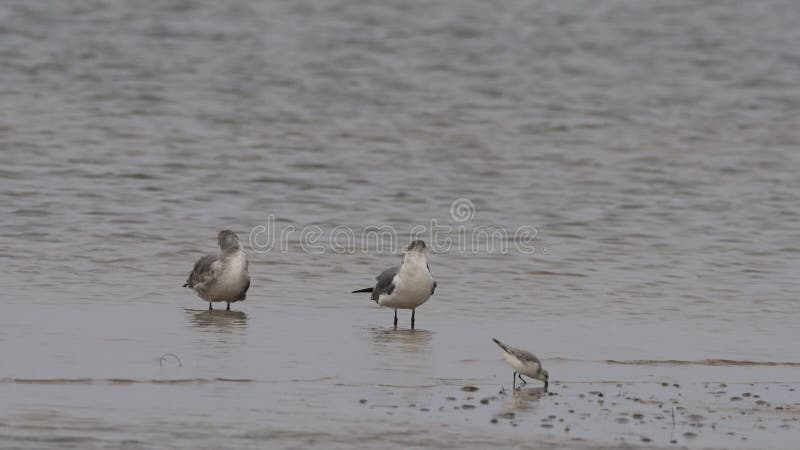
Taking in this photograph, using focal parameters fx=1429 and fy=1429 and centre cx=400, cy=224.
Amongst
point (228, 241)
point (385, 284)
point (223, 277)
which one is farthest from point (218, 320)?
point (385, 284)

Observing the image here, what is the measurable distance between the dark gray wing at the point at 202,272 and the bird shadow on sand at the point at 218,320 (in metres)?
0.33

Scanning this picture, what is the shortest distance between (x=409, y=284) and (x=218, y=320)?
177 centimetres

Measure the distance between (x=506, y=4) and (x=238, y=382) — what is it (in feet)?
114

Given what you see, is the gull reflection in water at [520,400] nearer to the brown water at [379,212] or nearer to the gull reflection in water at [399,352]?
the brown water at [379,212]

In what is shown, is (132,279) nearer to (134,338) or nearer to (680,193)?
(134,338)

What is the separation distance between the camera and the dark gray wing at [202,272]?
13.6 m

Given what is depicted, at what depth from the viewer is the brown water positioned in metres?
9.80

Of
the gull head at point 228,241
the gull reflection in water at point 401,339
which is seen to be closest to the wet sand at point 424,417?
the gull reflection in water at point 401,339

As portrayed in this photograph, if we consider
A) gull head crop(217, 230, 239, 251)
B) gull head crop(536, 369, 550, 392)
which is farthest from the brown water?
gull head crop(217, 230, 239, 251)

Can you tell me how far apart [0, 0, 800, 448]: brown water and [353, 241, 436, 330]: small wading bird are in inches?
11.1

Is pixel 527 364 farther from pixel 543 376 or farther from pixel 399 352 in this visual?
pixel 399 352

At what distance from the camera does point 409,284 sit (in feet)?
42.3

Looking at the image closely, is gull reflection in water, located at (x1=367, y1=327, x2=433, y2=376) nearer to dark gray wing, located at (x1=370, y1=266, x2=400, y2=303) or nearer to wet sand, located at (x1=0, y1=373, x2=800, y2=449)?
dark gray wing, located at (x1=370, y1=266, x2=400, y2=303)

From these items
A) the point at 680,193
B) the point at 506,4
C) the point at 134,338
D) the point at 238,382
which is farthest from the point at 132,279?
the point at 506,4
